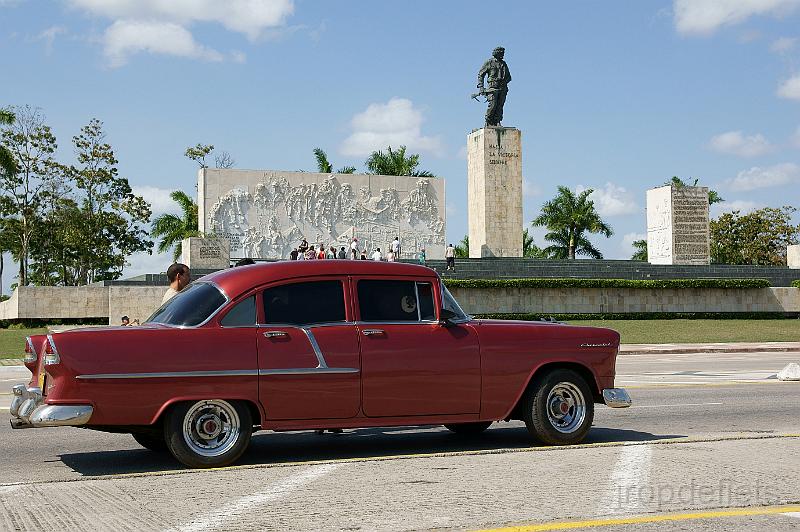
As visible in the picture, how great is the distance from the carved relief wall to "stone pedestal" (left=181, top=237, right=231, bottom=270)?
21.4ft

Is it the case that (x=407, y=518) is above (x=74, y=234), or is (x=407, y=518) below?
below

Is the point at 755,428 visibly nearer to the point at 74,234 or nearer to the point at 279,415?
the point at 279,415

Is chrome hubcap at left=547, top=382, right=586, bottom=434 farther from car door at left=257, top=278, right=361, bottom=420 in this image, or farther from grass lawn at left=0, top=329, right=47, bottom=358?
grass lawn at left=0, top=329, right=47, bottom=358

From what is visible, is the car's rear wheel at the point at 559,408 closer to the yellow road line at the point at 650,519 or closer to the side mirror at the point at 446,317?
the side mirror at the point at 446,317

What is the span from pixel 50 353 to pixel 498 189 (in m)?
42.9

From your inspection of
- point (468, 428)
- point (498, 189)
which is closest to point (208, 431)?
point (468, 428)

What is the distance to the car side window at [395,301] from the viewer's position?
27.4ft

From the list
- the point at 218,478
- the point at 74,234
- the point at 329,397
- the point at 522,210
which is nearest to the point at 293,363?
the point at 329,397

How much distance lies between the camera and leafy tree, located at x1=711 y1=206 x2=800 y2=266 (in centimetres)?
7250

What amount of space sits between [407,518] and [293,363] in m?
2.59

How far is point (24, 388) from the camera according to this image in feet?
25.6

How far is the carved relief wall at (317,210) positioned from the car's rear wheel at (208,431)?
4372cm

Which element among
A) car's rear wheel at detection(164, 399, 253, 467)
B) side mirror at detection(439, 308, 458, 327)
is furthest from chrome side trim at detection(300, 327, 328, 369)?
side mirror at detection(439, 308, 458, 327)

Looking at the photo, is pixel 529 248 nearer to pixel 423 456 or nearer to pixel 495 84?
pixel 495 84
